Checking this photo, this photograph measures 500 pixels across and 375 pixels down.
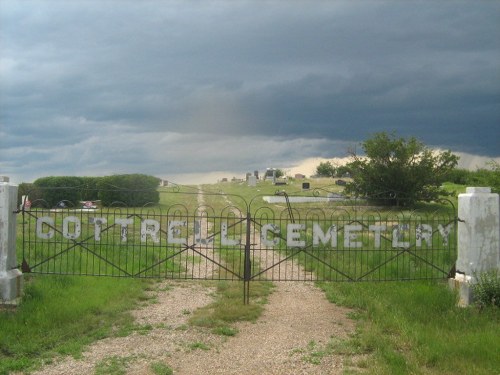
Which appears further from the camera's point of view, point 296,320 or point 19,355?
point 296,320

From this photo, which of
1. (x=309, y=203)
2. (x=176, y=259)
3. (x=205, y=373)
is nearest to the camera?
(x=205, y=373)

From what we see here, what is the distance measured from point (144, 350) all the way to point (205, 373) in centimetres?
120

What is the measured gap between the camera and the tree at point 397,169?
25703 millimetres

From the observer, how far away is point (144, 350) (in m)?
7.52

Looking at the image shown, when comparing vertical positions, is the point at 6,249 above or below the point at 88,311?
above

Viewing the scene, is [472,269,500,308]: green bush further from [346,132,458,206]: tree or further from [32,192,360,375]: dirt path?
[346,132,458,206]: tree

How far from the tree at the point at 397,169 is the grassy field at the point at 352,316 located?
15.1 meters

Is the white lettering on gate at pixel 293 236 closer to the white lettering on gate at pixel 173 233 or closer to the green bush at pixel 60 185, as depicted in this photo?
the white lettering on gate at pixel 173 233

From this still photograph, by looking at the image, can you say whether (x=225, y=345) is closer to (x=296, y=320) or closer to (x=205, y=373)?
(x=205, y=373)

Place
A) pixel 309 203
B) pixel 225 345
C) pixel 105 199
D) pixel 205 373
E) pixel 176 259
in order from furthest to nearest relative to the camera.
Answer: pixel 309 203
pixel 105 199
pixel 176 259
pixel 225 345
pixel 205 373

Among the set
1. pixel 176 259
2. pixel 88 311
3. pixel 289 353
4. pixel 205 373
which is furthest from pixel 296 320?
pixel 176 259

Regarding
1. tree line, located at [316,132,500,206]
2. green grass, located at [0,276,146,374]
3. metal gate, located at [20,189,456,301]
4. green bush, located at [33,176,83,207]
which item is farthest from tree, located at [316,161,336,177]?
green grass, located at [0,276,146,374]

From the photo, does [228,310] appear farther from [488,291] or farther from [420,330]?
[488,291]

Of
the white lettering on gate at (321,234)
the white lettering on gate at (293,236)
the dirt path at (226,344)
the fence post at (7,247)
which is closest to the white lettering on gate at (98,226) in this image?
the fence post at (7,247)
